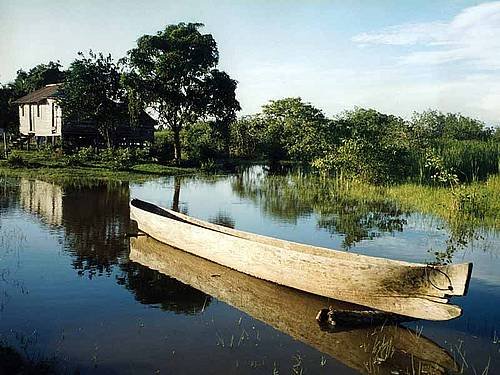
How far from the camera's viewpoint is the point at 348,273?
6191 millimetres

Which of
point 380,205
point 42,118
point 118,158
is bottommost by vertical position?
point 380,205

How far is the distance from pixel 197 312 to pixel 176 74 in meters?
21.3

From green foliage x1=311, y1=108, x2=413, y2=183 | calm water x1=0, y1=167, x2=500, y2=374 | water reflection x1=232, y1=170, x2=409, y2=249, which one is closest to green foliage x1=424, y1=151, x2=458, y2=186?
green foliage x1=311, y1=108, x2=413, y2=183

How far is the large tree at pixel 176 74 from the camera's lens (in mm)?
25953

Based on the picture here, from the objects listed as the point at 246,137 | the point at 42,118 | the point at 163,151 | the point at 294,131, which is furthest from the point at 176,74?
the point at 246,137

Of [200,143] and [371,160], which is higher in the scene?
[200,143]

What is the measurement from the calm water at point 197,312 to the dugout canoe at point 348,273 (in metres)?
0.28

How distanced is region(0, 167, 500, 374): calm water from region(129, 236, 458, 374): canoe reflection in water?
2 centimetres

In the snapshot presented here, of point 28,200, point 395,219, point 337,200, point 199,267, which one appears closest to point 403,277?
point 199,267

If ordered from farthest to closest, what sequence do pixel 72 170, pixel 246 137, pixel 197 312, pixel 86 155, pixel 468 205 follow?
pixel 246 137 → pixel 86 155 → pixel 72 170 → pixel 468 205 → pixel 197 312

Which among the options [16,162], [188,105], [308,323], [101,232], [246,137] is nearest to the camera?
[308,323]

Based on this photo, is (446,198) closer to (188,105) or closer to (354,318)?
(354,318)

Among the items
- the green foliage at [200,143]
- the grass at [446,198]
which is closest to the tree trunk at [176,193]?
the grass at [446,198]

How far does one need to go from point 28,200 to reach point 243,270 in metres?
9.87
